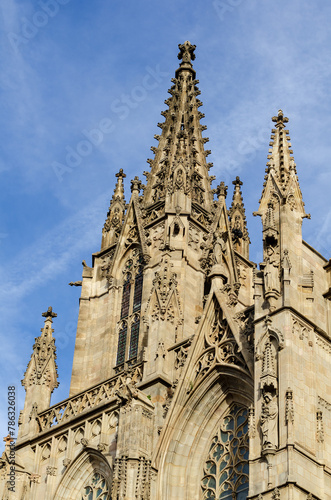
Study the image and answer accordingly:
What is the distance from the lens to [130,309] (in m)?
34.8

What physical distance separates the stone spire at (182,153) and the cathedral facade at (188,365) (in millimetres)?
106

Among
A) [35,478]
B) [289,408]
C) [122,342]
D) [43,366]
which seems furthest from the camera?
[122,342]

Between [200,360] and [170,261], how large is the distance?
5410mm

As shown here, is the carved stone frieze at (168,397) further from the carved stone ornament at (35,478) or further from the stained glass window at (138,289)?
the stained glass window at (138,289)

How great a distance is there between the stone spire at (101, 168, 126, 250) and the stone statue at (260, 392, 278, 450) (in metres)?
15.9

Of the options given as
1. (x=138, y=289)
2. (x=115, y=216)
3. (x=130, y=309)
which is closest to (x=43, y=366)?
(x=130, y=309)

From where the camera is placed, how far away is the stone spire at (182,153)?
3662 cm

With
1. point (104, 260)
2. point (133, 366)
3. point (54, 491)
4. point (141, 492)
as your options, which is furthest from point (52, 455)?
point (104, 260)

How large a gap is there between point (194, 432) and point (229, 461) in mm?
1555

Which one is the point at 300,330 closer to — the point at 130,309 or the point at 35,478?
the point at 35,478

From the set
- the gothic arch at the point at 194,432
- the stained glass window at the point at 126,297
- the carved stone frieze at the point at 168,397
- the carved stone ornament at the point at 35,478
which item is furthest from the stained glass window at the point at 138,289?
the gothic arch at the point at 194,432

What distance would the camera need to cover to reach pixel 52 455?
30.7 metres

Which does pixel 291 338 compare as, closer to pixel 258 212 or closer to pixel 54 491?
pixel 258 212

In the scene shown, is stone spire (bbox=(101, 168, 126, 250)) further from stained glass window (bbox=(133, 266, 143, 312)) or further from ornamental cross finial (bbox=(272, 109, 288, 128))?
ornamental cross finial (bbox=(272, 109, 288, 128))
